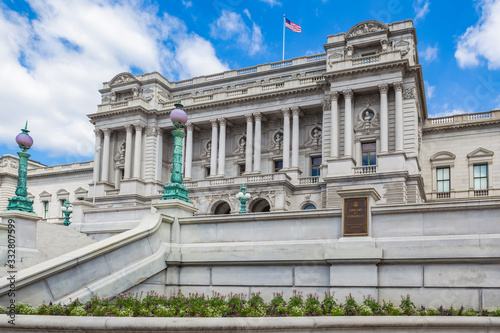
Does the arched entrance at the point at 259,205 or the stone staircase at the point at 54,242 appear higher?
the arched entrance at the point at 259,205

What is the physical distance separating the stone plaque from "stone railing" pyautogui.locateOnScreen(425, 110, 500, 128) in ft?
130

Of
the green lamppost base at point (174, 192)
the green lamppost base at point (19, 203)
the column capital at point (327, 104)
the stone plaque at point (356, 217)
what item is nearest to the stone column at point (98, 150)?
the column capital at point (327, 104)

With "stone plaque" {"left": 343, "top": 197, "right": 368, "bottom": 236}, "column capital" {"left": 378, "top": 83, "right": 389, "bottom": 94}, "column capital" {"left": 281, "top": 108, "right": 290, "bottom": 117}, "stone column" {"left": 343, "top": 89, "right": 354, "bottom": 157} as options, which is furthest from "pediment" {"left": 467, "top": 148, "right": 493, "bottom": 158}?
"stone plaque" {"left": 343, "top": 197, "right": 368, "bottom": 236}

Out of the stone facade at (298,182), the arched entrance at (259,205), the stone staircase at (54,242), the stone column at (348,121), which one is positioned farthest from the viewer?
the arched entrance at (259,205)

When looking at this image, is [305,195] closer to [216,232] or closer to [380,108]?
[380,108]

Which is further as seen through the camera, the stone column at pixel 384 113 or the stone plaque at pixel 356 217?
the stone column at pixel 384 113

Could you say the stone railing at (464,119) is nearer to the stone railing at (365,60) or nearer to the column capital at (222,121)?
the stone railing at (365,60)

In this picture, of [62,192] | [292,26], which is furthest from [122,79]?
[292,26]

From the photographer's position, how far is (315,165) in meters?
51.1

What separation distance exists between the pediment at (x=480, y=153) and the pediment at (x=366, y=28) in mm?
14304

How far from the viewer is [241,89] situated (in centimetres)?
5372

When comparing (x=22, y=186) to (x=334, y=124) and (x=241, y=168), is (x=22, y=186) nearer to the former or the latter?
(x=334, y=124)

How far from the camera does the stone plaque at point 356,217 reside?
13.2m

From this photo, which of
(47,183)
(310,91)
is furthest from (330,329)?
(47,183)
